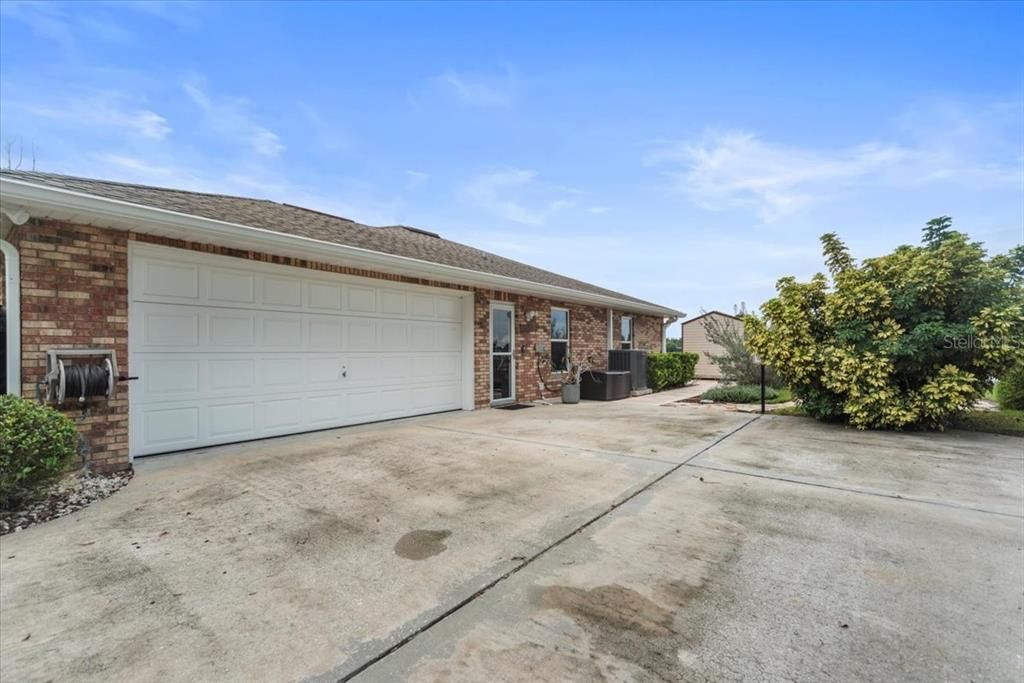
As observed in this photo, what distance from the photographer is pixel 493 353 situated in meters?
9.77

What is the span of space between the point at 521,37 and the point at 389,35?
255cm

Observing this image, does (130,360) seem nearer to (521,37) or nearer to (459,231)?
(521,37)

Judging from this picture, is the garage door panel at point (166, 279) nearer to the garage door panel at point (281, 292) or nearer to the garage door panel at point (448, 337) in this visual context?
the garage door panel at point (281, 292)

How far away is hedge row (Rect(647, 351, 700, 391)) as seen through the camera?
1413 centimetres

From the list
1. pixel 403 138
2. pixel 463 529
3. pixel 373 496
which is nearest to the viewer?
pixel 463 529

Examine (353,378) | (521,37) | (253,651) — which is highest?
(521,37)

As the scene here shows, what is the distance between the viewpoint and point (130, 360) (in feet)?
16.5

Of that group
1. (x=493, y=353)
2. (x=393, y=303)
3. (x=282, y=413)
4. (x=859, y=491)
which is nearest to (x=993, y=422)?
(x=859, y=491)

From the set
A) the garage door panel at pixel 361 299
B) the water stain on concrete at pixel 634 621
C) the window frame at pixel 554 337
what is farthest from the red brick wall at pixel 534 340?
the water stain on concrete at pixel 634 621

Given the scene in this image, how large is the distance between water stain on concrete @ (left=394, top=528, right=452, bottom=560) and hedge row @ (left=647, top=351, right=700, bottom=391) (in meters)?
11.9

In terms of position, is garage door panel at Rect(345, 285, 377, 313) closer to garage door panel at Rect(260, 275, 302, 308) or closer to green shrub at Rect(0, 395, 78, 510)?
garage door panel at Rect(260, 275, 302, 308)

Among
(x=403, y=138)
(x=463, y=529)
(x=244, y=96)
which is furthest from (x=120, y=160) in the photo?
(x=463, y=529)

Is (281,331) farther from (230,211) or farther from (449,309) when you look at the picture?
(449,309)

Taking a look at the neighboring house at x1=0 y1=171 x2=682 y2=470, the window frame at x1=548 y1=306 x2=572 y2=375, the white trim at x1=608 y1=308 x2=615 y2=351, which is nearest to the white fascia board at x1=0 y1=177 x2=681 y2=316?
the neighboring house at x1=0 y1=171 x2=682 y2=470
